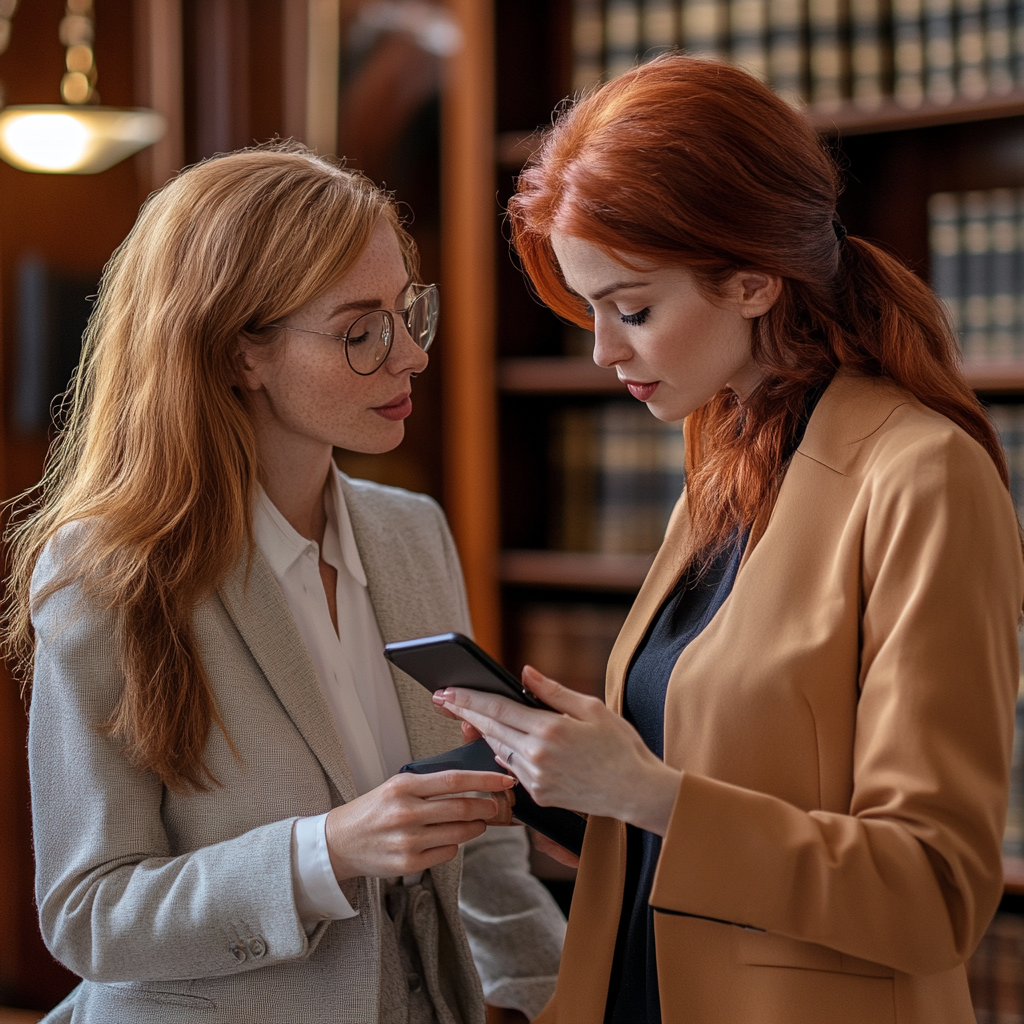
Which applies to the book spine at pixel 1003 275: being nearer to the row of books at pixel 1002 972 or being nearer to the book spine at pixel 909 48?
the book spine at pixel 909 48

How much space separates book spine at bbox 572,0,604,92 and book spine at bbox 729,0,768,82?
1.08 ft

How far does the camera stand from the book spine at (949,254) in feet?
8.19

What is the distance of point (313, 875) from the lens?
1259mm

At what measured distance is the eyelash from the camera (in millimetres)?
1286

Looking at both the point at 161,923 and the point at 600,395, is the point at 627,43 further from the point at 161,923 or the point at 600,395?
the point at 161,923

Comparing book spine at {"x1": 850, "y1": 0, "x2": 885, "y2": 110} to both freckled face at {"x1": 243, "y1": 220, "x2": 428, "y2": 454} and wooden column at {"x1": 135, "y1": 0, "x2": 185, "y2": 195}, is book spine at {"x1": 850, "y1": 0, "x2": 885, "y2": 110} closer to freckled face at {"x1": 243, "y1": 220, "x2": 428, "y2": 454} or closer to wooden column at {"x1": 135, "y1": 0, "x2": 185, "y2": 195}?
freckled face at {"x1": 243, "y1": 220, "x2": 428, "y2": 454}

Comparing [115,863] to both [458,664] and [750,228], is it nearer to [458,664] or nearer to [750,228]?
[458,664]

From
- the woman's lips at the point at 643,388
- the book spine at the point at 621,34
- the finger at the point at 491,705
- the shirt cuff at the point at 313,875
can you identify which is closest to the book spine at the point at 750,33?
the book spine at the point at 621,34

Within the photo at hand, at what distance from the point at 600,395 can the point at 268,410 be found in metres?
1.55

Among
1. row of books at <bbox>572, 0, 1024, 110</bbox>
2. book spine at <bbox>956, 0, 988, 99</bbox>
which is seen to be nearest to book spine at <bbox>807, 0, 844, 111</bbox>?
row of books at <bbox>572, 0, 1024, 110</bbox>

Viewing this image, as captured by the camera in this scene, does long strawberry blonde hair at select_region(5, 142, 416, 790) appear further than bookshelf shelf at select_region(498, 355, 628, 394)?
No

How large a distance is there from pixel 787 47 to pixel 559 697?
2.00 meters

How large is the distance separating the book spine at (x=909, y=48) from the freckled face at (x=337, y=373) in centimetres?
152

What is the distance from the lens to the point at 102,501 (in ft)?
4.57
